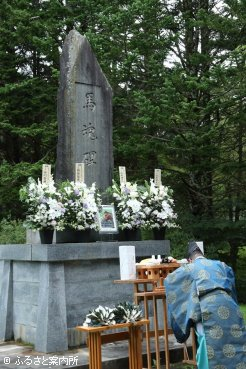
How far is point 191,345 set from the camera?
19.4 feet

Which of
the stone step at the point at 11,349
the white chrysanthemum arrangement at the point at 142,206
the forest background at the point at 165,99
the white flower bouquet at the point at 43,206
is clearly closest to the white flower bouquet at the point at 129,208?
the white chrysanthemum arrangement at the point at 142,206

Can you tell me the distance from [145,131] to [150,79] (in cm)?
128

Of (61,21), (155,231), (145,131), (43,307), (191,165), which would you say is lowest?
(43,307)

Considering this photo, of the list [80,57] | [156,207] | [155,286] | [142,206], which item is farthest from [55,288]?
[80,57]

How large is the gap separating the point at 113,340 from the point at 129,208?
2.62 m

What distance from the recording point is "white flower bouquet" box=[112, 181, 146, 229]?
7.03 metres

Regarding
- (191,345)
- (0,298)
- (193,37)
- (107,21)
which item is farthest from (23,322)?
(193,37)

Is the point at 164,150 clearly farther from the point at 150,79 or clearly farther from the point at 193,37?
the point at 193,37

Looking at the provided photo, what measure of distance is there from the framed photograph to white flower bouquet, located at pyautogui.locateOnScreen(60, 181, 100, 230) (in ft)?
1.19

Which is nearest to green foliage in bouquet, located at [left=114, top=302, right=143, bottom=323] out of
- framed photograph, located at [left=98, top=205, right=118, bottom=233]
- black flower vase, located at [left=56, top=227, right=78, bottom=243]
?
black flower vase, located at [left=56, top=227, right=78, bottom=243]

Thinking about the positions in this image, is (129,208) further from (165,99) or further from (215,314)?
(165,99)

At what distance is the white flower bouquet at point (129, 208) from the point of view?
7031 millimetres

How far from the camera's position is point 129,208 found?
704cm

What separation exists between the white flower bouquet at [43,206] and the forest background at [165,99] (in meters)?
4.61
